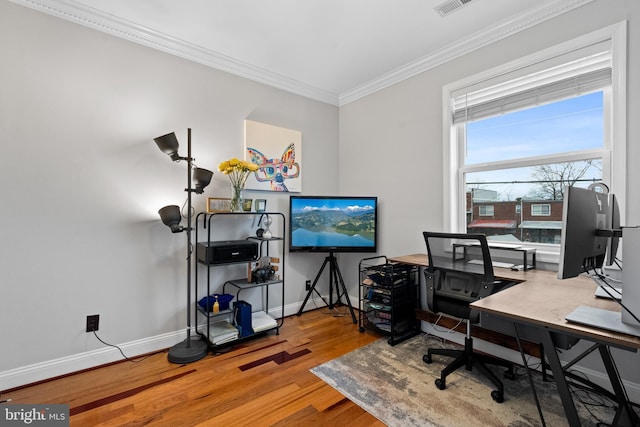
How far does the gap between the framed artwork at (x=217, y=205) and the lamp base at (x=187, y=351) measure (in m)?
1.13

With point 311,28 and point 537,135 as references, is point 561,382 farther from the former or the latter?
point 311,28

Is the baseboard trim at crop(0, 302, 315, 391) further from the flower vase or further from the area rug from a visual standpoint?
the area rug

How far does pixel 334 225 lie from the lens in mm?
3383

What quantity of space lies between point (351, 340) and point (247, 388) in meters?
1.08

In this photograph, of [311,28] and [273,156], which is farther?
[273,156]

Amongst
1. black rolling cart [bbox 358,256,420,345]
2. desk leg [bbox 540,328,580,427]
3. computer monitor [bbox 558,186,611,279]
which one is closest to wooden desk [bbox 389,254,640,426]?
desk leg [bbox 540,328,580,427]

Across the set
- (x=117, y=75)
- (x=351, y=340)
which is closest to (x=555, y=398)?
(x=351, y=340)

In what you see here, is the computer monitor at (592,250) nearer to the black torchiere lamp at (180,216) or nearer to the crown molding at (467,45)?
the crown molding at (467,45)

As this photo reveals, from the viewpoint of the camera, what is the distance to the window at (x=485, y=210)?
2707 mm

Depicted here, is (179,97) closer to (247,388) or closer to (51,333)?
(51,333)

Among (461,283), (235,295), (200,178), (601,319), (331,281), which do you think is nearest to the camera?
(601,319)

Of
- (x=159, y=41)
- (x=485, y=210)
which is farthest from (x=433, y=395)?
(x=159, y=41)

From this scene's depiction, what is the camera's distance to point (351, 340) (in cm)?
278

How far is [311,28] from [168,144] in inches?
59.5
